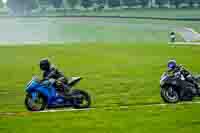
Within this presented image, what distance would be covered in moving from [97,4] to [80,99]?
11178 cm

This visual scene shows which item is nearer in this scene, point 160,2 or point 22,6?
point 160,2

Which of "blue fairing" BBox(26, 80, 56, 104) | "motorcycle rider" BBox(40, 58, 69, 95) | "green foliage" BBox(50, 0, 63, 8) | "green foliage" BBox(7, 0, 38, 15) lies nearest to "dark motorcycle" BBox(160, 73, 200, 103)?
"motorcycle rider" BBox(40, 58, 69, 95)

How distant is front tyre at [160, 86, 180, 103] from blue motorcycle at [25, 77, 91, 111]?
8.03 feet

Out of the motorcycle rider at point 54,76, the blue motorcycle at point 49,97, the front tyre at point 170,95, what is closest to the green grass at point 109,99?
the blue motorcycle at point 49,97

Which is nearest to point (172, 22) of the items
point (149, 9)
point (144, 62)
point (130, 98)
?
point (149, 9)

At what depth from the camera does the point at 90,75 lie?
28.2m

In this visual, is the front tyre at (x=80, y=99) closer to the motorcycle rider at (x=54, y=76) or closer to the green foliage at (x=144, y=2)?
the motorcycle rider at (x=54, y=76)

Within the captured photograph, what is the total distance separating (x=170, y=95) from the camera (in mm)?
17938

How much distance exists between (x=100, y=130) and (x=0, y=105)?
6.74 metres

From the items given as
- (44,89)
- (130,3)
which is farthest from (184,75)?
(130,3)

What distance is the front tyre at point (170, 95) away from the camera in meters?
17.9

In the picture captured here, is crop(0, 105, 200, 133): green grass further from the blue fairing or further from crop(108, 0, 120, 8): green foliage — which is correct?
crop(108, 0, 120, 8): green foliage

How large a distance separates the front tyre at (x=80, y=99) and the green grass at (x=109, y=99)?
0.60 metres

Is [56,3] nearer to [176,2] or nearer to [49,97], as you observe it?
[176,2]
